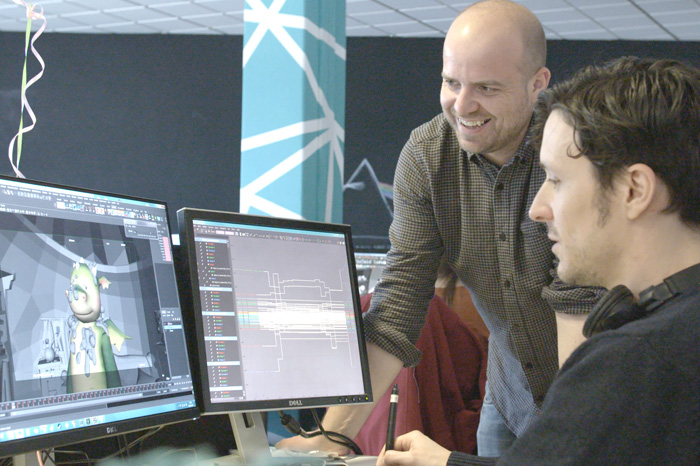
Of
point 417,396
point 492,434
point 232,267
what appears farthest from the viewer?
point 417,396

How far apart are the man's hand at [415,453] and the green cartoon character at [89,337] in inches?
18.8

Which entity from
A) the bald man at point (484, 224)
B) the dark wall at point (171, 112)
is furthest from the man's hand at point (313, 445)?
the dark wall at point (171, 112)

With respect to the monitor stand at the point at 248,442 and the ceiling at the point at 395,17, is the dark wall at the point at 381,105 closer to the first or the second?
the ceiling at the point at 395,17

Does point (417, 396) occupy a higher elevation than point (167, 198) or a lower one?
lower

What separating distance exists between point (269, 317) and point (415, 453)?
15.0 inches

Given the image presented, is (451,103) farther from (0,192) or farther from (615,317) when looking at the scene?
(0,192)

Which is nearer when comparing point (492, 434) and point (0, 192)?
point (0, 192)

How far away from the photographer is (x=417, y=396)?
2.29m

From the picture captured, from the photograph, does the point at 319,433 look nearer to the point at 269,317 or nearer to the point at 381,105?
the point at 269,317

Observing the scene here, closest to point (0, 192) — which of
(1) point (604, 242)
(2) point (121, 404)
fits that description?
(2) point (121, 404)

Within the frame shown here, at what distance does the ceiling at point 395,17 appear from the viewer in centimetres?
587

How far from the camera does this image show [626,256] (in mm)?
1030

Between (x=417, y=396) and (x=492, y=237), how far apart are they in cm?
73

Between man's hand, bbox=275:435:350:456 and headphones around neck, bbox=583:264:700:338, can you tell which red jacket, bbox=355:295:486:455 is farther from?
headphones around neck, bbox=583:264:700:338
